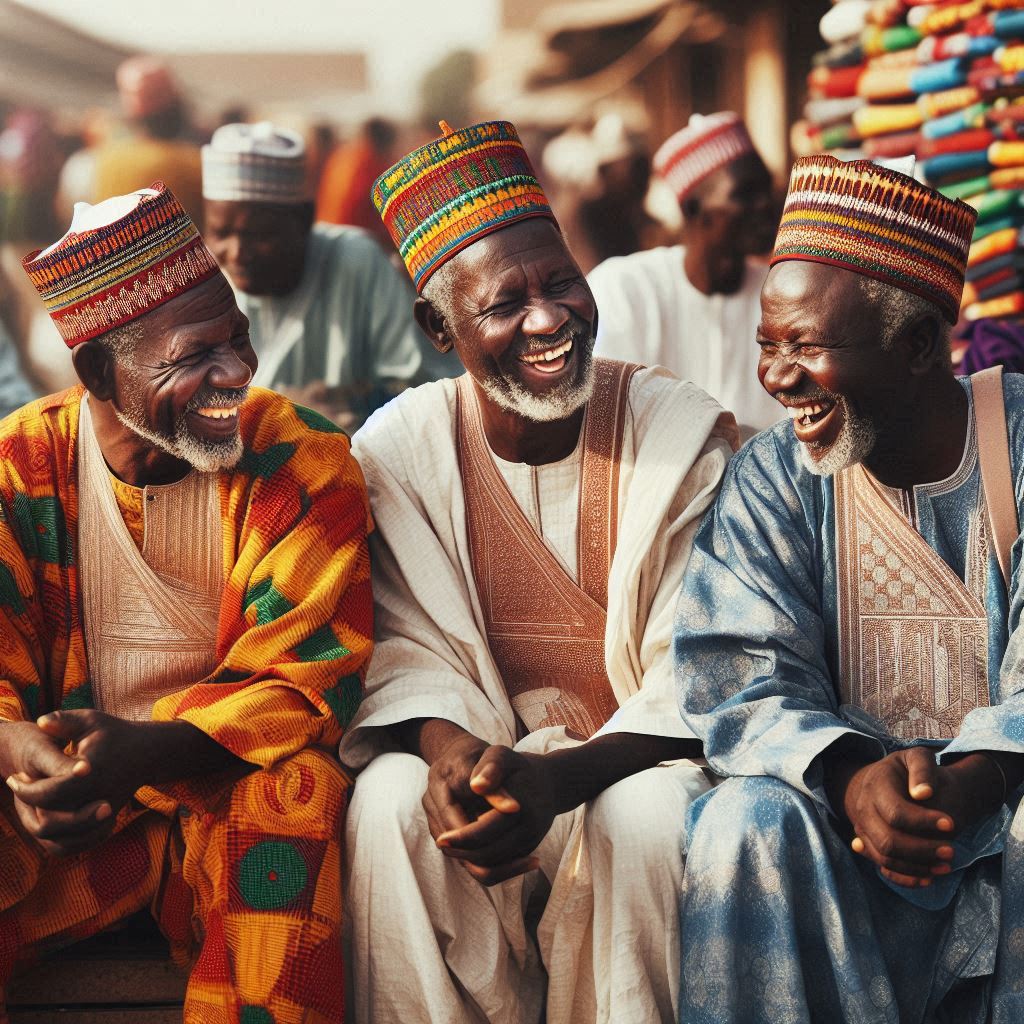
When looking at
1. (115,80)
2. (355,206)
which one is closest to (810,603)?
(355,206)

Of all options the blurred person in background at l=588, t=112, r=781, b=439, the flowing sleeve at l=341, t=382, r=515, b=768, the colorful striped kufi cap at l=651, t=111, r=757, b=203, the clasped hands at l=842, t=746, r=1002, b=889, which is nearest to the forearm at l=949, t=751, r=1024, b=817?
the clasped hands at l=842, t=746, r=1002, b=889

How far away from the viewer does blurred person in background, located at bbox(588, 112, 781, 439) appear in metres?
7.05

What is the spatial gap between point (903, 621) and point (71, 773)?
6.17ft

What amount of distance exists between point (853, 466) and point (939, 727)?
2.09 ft

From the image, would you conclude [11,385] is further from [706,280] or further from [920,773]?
[920,773]

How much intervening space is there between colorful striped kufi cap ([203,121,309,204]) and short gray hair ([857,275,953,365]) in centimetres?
462

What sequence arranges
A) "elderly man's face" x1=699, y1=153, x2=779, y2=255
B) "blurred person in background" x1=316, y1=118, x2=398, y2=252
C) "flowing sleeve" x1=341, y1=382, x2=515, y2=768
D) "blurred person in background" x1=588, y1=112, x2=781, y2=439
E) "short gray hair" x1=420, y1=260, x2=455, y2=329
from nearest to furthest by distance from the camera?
"flowing sleeve" x1=341, y1=382, x2=515, y2=768 < "short gray hair" x1=420, y1=260, x2=455, y2=329 < "blurred person in background" x1=588, y1=112, x2=781, y2=439 < "elderly man's face" x1=699, y1=153, x2=779, y2=255 < "blurred person in background" x1=316, y1=118, x2=398, y2=252

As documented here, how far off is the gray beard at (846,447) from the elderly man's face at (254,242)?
448 centimetres

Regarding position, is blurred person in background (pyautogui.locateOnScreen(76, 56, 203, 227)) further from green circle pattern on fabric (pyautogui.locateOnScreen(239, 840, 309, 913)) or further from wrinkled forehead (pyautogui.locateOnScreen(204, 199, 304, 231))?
green circle pattern on fabric (pyautogui.locateOnScreen(239, 840, 309, 913))

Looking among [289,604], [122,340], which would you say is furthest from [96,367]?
[289,604]

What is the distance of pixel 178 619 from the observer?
13.3 feet

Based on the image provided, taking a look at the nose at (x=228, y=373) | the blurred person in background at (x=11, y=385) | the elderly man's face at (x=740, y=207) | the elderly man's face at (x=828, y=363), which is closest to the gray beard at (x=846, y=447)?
the elderly man's face at (x=828, y=363)

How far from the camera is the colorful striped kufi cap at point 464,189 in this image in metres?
4.22

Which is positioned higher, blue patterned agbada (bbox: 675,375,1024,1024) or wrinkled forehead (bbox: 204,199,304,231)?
wrinkled forehead (bbox: 204,199,304,231)
